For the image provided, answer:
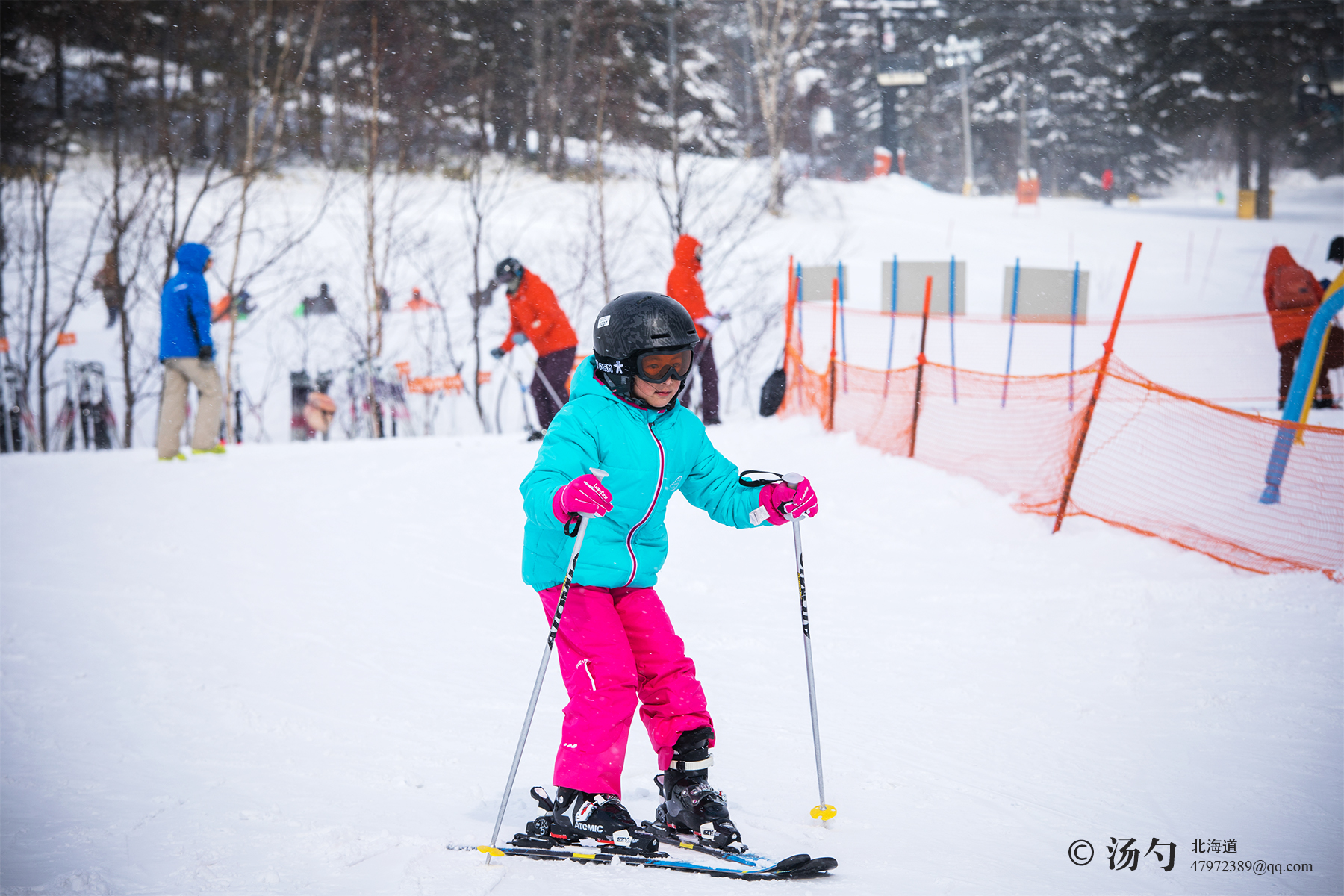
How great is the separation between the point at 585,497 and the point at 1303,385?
6469 mm

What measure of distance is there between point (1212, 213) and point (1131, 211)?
3.24 metres

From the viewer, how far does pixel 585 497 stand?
7.80 ft

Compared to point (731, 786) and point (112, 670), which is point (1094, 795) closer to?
point (731, 786)

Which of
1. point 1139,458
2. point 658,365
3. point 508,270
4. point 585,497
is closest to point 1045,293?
point 1139,458

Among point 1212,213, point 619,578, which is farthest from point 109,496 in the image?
point 1212,213

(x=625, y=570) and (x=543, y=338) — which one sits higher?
(x=543, y=338)

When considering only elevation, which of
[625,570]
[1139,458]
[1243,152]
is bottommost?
[1139,458]

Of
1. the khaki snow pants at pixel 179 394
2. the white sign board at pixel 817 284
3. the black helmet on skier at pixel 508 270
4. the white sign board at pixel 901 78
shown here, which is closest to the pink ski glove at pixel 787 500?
the black helmet on skier at pixel 508 270

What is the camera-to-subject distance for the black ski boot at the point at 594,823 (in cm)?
260

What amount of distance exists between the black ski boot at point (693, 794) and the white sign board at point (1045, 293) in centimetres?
1378

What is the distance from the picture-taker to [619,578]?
2.75 m

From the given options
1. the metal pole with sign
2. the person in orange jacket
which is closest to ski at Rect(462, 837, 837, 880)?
the person in orange jacket

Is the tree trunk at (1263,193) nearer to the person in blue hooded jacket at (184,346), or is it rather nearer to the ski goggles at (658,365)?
the person in blue hooded jacket at (184,346)

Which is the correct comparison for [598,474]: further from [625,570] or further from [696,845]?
[696,845]
